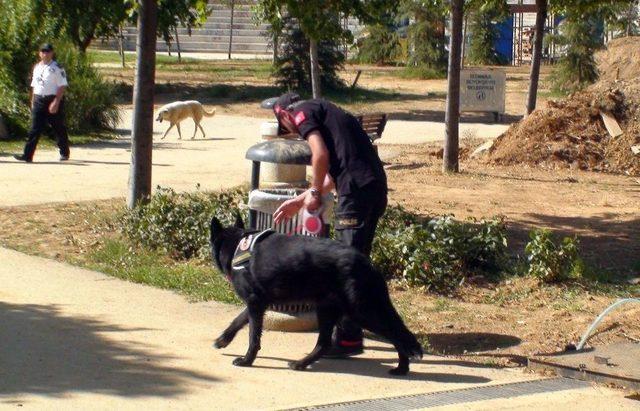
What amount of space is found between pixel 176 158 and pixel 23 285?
28.9 ft

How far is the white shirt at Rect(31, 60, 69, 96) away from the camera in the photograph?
15.9 m

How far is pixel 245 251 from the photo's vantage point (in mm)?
6375

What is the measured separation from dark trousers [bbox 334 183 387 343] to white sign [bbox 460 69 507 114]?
58.7 feet

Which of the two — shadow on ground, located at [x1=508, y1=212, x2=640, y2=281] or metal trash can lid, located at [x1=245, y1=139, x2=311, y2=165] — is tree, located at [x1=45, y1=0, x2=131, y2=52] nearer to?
shadow on ground, located at [x1=508, y1=212, x2=640, y2=281]

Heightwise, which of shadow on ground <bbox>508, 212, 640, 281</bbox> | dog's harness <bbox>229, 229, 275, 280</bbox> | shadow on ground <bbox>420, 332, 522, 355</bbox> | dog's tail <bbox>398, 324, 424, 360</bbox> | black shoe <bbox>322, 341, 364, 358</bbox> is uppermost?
dog's harness <bbox>229, 229, 275, 280</bbox>

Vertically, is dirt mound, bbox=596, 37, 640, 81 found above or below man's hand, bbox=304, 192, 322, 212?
above

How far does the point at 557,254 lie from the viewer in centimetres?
871

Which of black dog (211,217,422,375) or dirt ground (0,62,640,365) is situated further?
dirt ground (0,62,640,365)

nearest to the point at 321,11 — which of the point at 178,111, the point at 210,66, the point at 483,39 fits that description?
the point at 178,111

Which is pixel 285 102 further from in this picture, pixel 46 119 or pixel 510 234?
pixel 46 119

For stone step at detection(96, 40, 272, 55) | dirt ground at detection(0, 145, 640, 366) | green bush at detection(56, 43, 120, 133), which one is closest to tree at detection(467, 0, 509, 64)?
stone step at detection(96, 40, 272, 55)

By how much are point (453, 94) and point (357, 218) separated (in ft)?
29.6

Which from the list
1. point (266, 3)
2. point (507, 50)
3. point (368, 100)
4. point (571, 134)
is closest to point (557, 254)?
point (266, 3)

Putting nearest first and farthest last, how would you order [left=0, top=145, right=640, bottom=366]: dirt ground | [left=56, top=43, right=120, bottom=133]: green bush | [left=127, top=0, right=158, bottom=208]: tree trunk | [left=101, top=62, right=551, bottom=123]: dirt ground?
[left=0, top=145, right=640, bottom=366]: dirt ground → [left=127, top=0, right=158, bottom=208]: tree trunk → [left=56, top=43, right=120, bottom=133]: green bush → [left=101, top=62, right=551, bottom=123]: dirt ground
